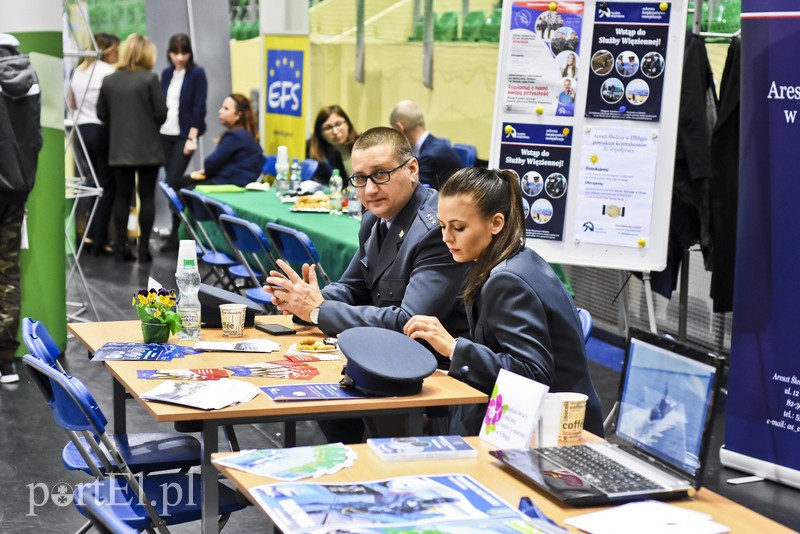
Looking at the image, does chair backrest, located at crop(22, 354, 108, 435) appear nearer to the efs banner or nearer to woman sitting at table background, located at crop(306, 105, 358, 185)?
woman sitting at table background, located at crop(306, 105, 358, 185)

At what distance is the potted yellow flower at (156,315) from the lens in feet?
10.8

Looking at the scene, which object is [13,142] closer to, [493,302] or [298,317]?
[298,317]

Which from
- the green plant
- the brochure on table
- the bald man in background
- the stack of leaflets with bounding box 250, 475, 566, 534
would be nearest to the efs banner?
the bald man in background

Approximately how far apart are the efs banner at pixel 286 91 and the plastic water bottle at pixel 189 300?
6090 mm

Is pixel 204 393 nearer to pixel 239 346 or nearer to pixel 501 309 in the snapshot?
pixel 239 346

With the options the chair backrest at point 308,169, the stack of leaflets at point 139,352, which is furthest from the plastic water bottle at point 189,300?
the chair backrest at point 308,169

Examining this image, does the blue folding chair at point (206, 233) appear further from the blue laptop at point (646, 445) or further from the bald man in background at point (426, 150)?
the blue laptop at point (646, 445)

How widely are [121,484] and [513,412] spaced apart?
3.82 ft

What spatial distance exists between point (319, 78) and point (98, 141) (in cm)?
243

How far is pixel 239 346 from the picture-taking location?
330 cm

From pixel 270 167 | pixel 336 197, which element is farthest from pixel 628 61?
pixel 270 167

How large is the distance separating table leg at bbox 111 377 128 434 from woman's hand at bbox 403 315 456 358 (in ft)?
3.21

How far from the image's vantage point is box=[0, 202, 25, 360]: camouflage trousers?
5574 millimetres

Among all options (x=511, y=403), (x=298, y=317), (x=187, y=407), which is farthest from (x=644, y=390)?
(x=298, y=317)
